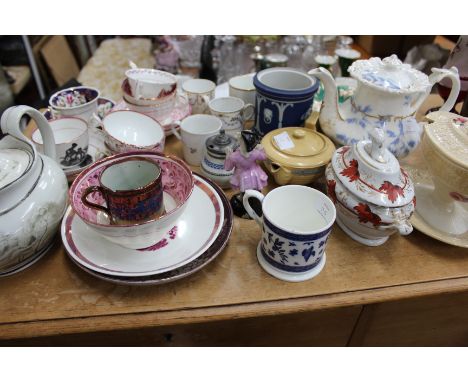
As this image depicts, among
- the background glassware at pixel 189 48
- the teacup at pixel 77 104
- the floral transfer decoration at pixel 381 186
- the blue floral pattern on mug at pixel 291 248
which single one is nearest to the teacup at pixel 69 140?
the teacup at pixel 77 104

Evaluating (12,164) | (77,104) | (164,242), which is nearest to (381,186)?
(164,242)

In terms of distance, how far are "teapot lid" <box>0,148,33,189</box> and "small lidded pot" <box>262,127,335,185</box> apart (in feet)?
1.52

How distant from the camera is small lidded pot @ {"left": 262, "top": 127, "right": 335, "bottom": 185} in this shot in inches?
30.4

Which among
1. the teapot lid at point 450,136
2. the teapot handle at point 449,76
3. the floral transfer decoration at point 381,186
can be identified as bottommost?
the floral transfer decoration at point 381,186

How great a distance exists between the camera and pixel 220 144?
0.79 meters

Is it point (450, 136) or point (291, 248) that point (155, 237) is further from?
point (450, 136)

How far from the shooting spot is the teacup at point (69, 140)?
793mm

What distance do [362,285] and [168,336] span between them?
0.40 metres

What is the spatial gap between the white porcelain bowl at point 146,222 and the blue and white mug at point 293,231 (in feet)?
0.44

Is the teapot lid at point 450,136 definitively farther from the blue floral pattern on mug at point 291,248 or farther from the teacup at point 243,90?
the teacup at point 243,90

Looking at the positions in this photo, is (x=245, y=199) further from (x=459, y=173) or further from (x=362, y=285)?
(x=459, y=173)

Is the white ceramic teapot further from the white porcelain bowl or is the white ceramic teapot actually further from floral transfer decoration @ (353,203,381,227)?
floral transfer decoration @ (353,203,381,227)

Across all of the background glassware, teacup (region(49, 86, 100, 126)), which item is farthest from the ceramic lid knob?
the background glassware

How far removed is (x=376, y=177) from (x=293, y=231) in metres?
0.19
